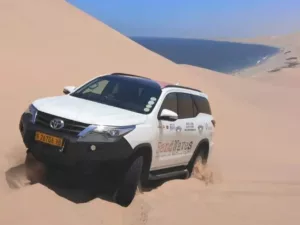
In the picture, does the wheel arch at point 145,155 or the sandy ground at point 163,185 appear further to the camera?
the wheel arch at point 145,155

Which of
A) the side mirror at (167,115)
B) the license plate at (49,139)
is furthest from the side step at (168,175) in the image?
the license plate at (49,139)

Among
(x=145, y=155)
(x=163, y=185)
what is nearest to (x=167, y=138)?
(x=145, y=155)

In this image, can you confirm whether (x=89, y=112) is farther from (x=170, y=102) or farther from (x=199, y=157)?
(x=199, y=157)

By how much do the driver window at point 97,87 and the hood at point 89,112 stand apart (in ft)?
1.86

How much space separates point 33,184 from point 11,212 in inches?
27.6

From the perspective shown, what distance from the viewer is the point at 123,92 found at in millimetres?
8359

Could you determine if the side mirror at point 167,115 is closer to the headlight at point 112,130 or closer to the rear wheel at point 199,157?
the headlight at point 112,130

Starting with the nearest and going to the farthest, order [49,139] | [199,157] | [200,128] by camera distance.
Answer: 1. [49,139]
2. [200,128]
3. [199,157]

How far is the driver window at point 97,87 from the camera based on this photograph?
850cm

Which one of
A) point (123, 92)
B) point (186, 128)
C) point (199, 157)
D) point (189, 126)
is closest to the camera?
point (123, 92)

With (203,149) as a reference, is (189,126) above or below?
above

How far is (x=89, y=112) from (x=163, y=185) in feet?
6.37

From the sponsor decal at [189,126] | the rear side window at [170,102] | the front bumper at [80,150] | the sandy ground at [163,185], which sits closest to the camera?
the front bumper at [80,150]

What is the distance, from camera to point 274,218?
27.2 feet
